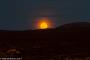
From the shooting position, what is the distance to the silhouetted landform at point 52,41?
2562 millimetres

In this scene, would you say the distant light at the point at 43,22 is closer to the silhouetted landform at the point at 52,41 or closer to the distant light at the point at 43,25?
the distant light at the point at 43,25

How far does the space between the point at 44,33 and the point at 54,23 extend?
425 millimetres

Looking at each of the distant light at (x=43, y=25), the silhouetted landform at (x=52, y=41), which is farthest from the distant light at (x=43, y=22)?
the silhouetted landform at (x=52, y=41)

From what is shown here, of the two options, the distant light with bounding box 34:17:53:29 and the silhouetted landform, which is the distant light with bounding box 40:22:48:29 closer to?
the distant light with bounding box 34:17:53:29

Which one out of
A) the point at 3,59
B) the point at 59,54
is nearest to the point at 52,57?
the point at 59,54

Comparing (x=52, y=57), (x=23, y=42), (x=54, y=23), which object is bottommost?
(x=52, y=57)

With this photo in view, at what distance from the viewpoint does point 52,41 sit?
101 inches

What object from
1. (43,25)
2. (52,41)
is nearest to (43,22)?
(43,25)

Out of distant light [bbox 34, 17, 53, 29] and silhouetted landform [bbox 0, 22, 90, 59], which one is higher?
distant light [bbox 34, 17, 53, 29]

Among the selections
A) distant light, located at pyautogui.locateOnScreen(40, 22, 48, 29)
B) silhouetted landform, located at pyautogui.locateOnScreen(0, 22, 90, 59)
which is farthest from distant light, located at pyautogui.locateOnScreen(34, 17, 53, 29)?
silhouetted landform, located at pyautogui.locateOnScreen(0, 22, 90, 59)

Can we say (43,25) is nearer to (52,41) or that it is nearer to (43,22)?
(43,22)

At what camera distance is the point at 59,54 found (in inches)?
104

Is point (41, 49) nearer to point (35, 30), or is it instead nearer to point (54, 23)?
point (35, 30)

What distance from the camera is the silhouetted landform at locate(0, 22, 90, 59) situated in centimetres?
256
